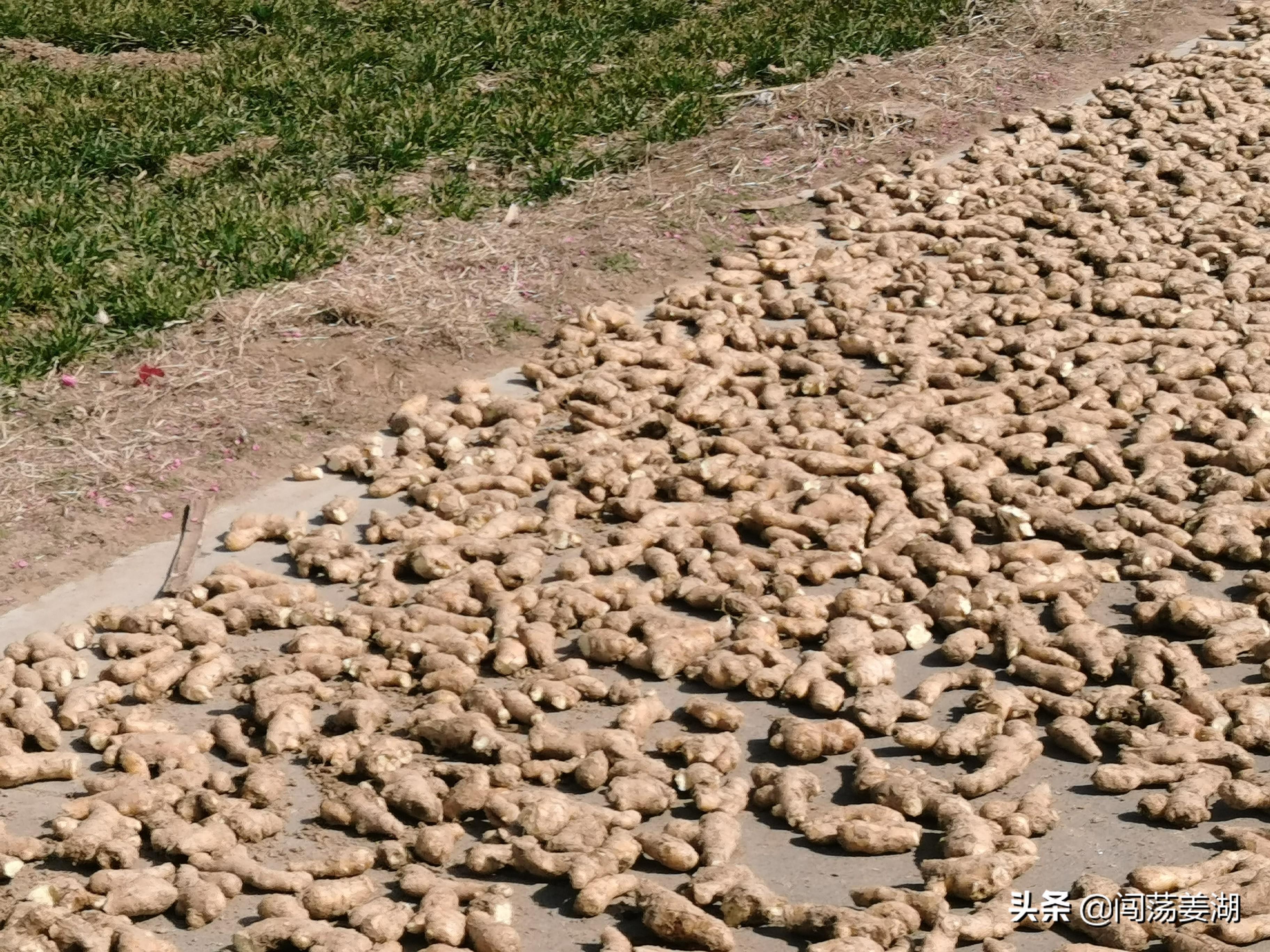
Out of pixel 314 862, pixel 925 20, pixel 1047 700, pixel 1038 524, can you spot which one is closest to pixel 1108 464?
pixel 1038 524

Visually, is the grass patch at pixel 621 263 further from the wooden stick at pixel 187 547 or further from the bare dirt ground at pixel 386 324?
the wooden stick at pixel 187 547

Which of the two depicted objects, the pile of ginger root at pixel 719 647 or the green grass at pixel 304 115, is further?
the green grass at pixel 304 115

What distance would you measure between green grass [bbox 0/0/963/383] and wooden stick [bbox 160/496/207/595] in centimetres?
83

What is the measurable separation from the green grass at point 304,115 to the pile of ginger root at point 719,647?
1.15m

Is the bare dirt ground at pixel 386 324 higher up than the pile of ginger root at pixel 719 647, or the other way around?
the bare dirt ground at pixel 386 324

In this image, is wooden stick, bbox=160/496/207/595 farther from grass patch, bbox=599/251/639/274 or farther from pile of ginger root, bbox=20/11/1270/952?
grass patch, bbox=599/251/639/274

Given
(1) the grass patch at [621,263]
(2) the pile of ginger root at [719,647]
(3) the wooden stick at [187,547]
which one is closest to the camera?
(2) the pile of ginger root at [719,647]

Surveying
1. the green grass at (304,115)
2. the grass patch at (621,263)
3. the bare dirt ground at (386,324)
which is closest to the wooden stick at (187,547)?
the bare dirt ground at (386,324)

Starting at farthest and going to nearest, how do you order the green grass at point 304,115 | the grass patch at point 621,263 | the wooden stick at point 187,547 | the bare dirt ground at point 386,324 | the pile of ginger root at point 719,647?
the grass patch at point 621,263, the green grass at point 304,115, the bare dirt ground at point 386,324, the wooden stick at point 187,547, the pile of ginger root at point 719,647

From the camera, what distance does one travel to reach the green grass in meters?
5.43

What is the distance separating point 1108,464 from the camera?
432cm

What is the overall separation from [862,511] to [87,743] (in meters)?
1.94

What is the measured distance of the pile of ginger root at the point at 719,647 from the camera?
2877mm

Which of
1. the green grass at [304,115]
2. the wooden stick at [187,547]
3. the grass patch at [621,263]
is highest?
the green grass at [304,115]
